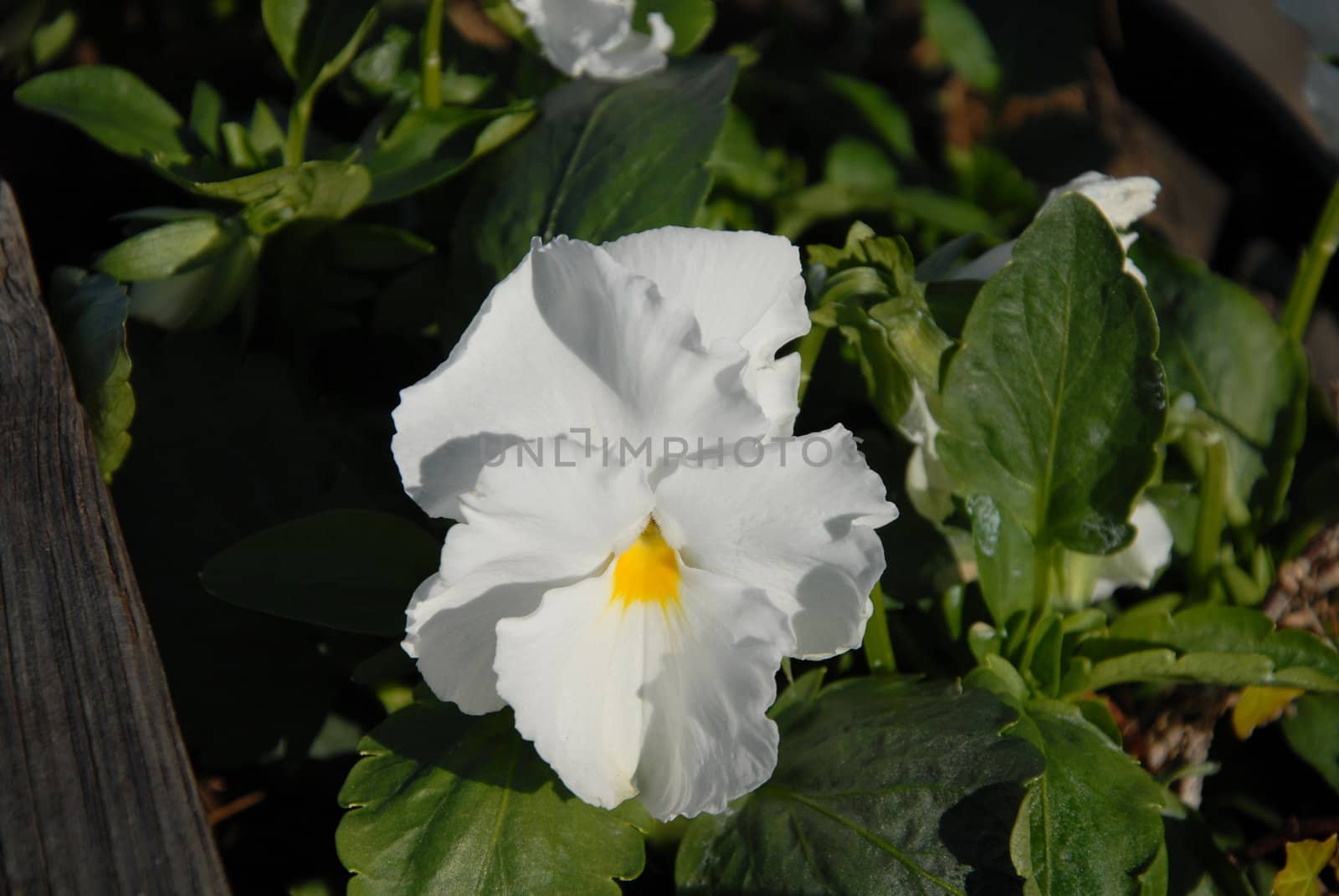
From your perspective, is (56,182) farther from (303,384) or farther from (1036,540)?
(1036,540)

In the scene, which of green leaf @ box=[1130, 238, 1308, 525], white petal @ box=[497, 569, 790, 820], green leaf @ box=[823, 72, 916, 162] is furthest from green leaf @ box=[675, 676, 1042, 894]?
green leaf @ box=[823, 72, 916, 162]

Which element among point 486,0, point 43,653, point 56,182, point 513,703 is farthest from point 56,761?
point 56,182

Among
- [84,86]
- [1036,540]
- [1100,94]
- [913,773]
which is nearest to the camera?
[913,773]

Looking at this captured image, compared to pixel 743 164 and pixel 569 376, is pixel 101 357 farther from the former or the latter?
pixel 743 164

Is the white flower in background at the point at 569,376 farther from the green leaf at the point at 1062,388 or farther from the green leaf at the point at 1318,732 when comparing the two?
the green leaf at the point at 1318,732

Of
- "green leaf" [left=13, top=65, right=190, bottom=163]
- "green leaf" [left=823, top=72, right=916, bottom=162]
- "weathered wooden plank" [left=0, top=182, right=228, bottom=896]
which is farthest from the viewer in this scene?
"green leaf" [left=823, top=72, right=916, bottom=162]

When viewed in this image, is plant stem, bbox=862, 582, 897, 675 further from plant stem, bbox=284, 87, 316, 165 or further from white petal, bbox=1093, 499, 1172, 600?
plant stem, bbox=284, 87, 316, 165

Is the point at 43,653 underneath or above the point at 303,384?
above
